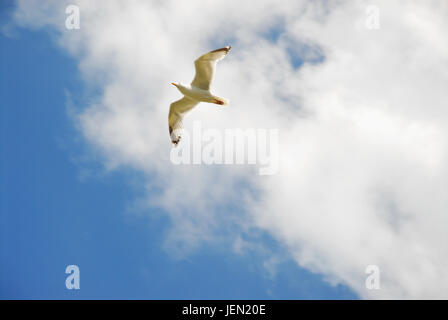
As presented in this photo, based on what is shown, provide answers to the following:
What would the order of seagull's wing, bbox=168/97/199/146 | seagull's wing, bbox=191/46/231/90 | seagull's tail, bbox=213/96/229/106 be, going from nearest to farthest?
seagull's wing, bbox=191/46/231/90
seagull's tail, bbox=213/96/229/106
seagull's wing, bbox=168/97/199/146

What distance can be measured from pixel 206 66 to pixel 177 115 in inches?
108

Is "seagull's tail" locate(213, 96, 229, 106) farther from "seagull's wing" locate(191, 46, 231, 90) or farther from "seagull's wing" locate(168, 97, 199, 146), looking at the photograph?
"seagull's wing" locate(168, 97, 199, 146)

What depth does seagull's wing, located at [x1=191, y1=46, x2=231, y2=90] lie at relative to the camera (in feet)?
55.8

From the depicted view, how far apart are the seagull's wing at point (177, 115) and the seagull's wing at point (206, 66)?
1108 mm

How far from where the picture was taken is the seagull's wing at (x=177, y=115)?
18.8m

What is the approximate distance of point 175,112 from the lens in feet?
62.4

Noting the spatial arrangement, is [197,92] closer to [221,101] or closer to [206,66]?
[221,101]

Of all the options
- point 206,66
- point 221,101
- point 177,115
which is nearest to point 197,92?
point 221,101

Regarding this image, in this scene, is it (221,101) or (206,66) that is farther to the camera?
(221,101)

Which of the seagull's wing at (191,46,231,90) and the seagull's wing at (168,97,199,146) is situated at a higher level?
the seagull's wing at (191,46,231,90)

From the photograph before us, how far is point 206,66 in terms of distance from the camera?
56.7ft

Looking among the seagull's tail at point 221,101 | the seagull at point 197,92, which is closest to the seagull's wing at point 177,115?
the seagull at point 197,92

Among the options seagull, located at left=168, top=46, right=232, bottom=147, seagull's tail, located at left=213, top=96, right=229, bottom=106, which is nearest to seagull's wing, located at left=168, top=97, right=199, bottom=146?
seagull, located at left=168, top=46, right=232, bottom=147
